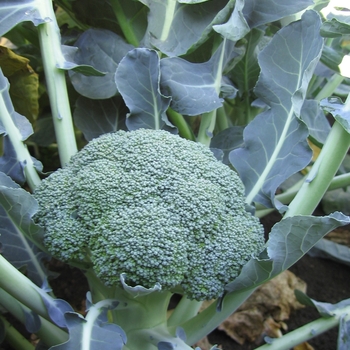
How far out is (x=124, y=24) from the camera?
1.01 meters

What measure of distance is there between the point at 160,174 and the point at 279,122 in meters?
0.29

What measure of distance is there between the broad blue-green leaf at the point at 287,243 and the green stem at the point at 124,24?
65 centimetres

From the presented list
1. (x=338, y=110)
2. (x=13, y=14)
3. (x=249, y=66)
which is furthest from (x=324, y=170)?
(x=13, y=14)

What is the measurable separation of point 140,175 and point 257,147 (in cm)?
28

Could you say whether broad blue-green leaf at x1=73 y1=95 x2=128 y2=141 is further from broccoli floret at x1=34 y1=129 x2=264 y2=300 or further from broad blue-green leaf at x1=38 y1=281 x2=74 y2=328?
broad blue-green leaf at x1=38 y1=281 x2=74 y2=328

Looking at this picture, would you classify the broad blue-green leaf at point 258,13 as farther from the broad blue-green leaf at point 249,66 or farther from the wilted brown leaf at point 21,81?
the wilted brown leaf at point 21,81

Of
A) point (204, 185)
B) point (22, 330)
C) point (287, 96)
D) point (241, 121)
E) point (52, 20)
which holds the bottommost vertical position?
point (22, 330)

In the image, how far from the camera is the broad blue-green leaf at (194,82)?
2.81ft

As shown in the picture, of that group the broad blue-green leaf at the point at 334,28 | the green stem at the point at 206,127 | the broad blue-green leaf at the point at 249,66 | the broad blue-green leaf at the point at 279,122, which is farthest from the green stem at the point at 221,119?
the broad blue-green leaf at the point at 334,28

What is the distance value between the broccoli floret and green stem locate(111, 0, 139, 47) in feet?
1.27

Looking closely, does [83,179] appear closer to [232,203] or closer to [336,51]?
[232,203]

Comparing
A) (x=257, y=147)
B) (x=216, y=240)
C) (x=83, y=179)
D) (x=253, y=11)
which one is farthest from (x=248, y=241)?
(x=253, y=11)

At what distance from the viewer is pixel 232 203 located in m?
0.75

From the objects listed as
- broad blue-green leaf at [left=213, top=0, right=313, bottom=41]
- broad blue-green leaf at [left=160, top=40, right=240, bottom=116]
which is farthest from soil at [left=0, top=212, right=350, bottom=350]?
broad blue-green leaf at [left=213, top=0, right=313, bottom=41]
